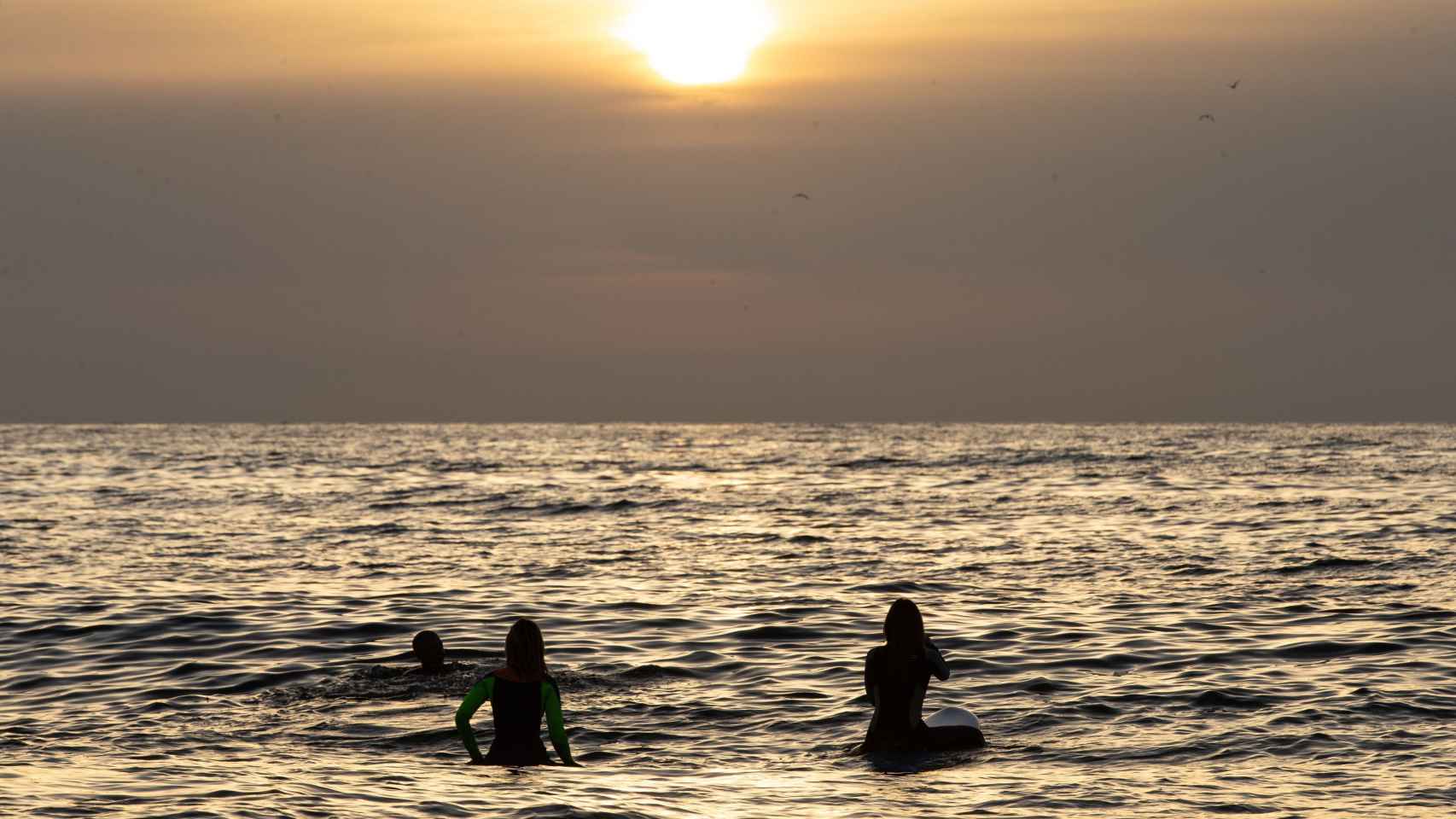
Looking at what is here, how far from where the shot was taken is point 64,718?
60.0ft

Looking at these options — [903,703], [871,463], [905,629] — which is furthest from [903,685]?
[871,463]

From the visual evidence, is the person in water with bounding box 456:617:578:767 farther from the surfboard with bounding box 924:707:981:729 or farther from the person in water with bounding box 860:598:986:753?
the surfboard with bounding box 924:707:981:729

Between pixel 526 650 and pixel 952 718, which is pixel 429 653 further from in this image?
pixel 952 718

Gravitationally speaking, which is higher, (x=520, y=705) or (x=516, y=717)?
(x=520, y=705)

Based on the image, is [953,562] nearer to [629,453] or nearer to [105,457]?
[105,457]

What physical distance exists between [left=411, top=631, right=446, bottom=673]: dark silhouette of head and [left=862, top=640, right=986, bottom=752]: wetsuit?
22.0 feet

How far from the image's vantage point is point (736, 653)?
2295 cm

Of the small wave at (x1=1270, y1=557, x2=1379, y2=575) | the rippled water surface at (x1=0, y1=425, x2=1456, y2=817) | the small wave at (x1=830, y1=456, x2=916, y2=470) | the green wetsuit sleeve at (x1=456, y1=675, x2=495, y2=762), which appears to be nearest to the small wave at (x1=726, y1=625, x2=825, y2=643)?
the rippled water surface at (x1=0, y1=425, x2=1456, y2=817)

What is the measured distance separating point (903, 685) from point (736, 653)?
293 inches

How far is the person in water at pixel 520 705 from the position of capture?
48.2 ft

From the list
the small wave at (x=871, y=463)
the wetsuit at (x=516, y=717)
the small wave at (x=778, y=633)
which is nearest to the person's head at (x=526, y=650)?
the wetsuit at (x=516, y=717)

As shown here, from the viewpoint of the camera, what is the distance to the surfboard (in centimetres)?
1638

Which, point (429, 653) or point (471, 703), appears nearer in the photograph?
point (471, 703)

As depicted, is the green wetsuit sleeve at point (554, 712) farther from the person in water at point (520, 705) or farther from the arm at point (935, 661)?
the arm at point (935, 661)
